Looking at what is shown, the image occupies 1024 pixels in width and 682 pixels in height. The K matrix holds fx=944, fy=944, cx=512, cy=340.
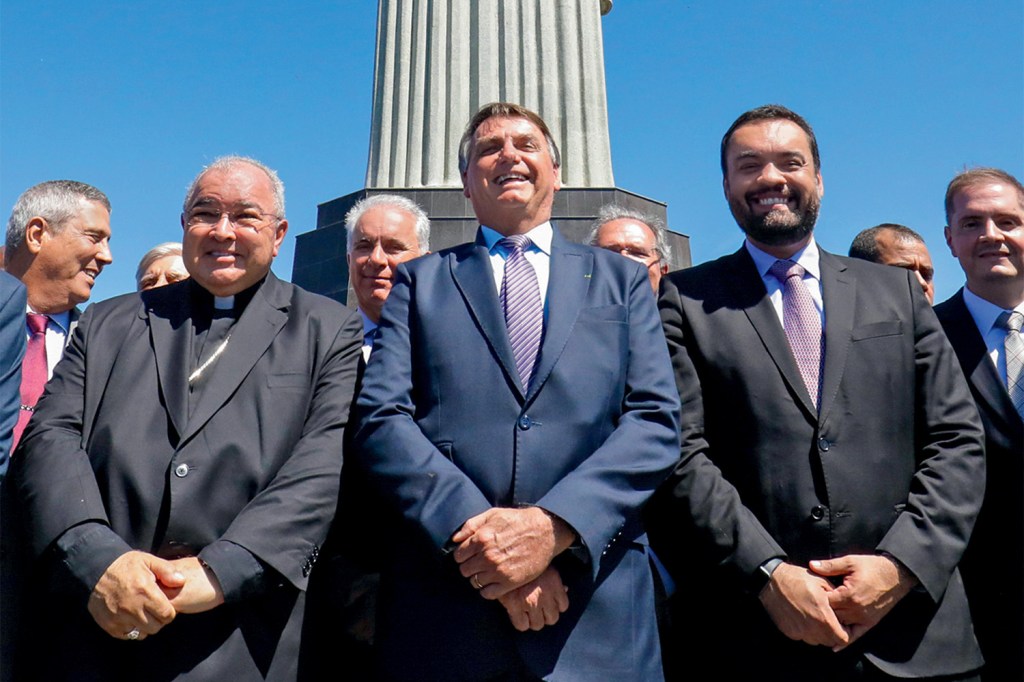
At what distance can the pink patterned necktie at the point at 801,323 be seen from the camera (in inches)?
140

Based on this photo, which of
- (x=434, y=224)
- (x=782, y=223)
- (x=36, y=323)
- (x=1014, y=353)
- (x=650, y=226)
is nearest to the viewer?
(x=782, y=223)

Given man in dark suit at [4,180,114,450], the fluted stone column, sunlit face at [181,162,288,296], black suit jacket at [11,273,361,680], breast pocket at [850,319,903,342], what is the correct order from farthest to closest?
the fluted stone column
man in dark suit at [4,180,114,450]
sunlit face at [181,162,288,296]
breast pocket at [850,319,903,342]
black suit jacket at [11,273,361,680]

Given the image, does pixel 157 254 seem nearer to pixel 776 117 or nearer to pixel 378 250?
pixel 378 250

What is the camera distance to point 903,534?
3.27 meters

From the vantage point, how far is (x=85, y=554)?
2975mm

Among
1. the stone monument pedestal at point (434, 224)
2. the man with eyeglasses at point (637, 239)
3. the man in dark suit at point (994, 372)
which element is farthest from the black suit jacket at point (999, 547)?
the stone monument pedestal at point (434, 224)

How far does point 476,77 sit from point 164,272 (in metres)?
6.68

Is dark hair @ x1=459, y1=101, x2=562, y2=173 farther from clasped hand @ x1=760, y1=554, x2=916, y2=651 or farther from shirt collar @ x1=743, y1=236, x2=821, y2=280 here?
clasped hand @ x1=760, y1=554, x2=916, y2=651

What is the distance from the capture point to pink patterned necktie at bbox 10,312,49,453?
4.15 meters

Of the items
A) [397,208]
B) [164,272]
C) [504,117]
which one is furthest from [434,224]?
[504,117]

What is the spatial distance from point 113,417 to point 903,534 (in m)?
2.79

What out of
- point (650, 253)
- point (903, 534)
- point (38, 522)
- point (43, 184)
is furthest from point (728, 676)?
point (43, 184)

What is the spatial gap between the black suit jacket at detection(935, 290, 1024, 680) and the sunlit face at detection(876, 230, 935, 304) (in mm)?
1762

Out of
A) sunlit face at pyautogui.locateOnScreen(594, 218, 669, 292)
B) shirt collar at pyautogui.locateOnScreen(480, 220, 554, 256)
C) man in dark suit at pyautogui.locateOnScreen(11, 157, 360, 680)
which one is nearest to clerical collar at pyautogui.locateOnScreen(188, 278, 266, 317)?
man in dark suit at pyautogui.locateOnScreen(11, 157, 360, 680)
